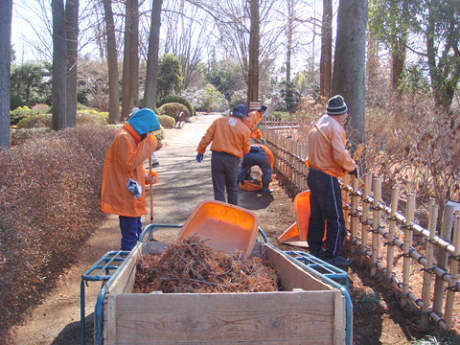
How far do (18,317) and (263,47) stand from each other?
13.7m

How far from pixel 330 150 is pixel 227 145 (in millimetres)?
1799

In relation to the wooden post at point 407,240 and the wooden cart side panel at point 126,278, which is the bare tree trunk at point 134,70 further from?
the wooden cart side panel at point 126,278

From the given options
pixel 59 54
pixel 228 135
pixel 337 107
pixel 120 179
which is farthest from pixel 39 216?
pixel 59 54

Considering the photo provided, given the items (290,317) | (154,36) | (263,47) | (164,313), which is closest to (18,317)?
(164,313)

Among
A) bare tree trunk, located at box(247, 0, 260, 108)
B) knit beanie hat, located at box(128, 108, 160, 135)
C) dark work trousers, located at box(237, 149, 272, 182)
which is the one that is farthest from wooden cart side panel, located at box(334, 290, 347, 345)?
bare tree trunk, located at box(247, 0, 260, 108)

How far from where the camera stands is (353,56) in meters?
7.21

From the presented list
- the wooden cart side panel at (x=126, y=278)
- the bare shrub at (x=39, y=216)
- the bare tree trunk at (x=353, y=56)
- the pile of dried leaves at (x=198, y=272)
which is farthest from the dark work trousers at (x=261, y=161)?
the wooden cart side panel at (x=126, y=278)

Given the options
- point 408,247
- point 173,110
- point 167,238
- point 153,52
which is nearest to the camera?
point 408,247

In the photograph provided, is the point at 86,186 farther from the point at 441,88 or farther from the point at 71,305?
the point at 441,88

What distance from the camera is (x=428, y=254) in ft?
10.7

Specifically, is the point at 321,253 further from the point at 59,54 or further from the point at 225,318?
the point at 59,54

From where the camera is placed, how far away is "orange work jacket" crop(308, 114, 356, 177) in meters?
4.19

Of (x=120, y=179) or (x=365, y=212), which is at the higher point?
(x=120, y=179)

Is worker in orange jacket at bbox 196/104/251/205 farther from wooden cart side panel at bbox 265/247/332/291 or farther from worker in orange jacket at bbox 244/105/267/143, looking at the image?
wooden cart side panel at bbox 265/247/332/291
